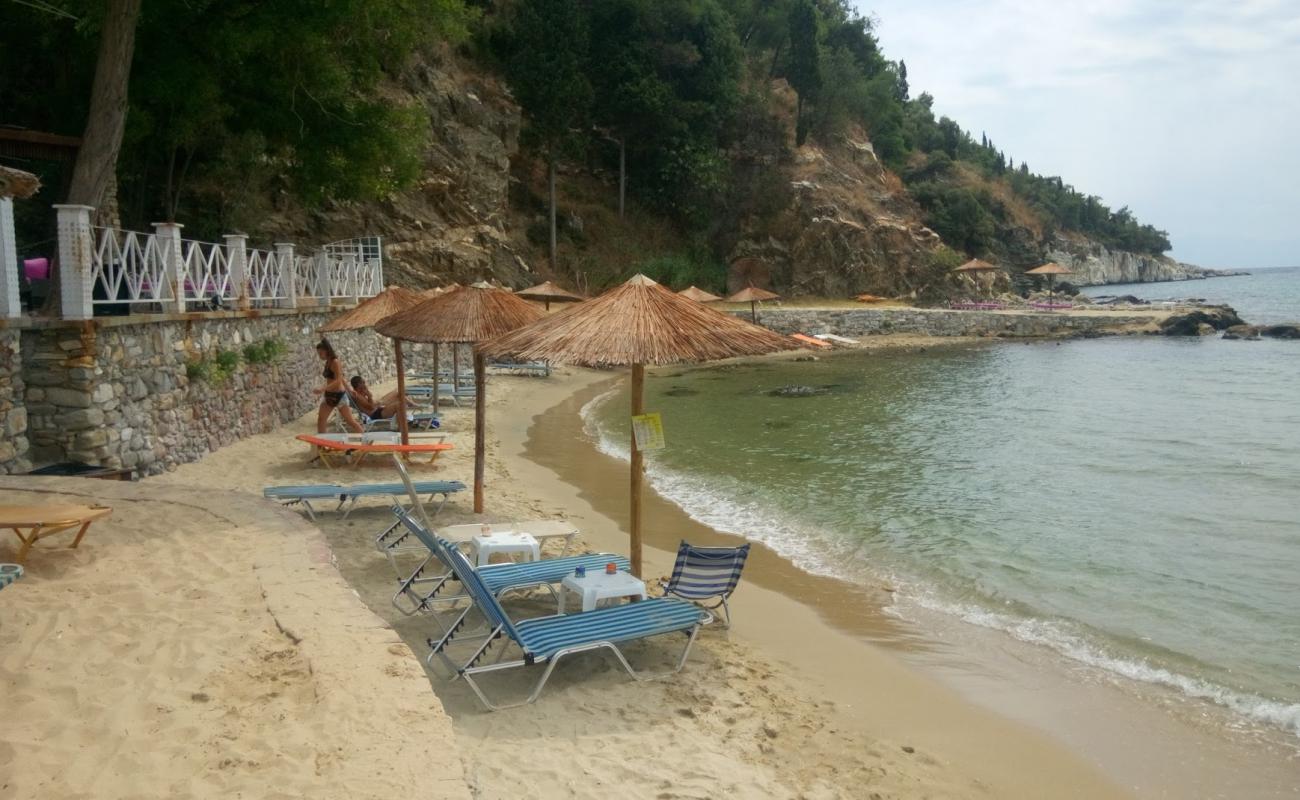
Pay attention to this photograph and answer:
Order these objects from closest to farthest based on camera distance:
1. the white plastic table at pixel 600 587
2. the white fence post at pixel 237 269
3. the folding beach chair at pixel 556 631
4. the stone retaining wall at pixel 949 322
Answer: the folding beach chair at pixel 556 631, the white plastic table at pixel 600 587, the white fence post at pixel 237 269, the stone retaining wall at pixel 949 322

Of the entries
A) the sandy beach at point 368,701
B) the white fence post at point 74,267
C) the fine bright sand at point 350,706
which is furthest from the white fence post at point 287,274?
the fine bright sand at point 350,706

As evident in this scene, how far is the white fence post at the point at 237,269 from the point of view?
12.7m

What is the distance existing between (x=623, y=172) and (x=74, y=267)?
1330 inches

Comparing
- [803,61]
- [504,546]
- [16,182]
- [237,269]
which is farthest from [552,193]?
[504,546]

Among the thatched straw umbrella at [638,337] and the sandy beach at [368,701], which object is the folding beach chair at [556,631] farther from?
the thatched straw umbrella at [638,337]

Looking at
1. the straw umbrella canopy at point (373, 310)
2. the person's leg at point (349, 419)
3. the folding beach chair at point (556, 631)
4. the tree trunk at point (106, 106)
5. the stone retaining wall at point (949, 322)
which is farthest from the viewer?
the stone retaining wall at point (949, 322)

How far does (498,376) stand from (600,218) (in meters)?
17.9

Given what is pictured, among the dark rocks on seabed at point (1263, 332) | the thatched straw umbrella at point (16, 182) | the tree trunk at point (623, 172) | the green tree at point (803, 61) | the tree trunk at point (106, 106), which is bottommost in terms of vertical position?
the dark rocks on seabed at point (1263, 332)

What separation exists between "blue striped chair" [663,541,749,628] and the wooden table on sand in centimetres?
419

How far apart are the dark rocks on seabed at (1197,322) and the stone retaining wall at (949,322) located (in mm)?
1118

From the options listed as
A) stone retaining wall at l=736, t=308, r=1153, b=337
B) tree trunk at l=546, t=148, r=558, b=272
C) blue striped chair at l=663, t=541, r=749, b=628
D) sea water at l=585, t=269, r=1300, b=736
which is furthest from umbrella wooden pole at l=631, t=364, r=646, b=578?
stone retaining wall at l=736, t=308, r=1153, b=337

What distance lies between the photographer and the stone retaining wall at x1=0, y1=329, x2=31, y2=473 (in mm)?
8469

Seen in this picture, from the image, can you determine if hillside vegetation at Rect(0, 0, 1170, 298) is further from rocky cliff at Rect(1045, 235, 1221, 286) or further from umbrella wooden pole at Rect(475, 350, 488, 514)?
rocky cliff at Rect(1045, 235, 1221, 286)

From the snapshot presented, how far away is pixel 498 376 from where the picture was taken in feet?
81.8
